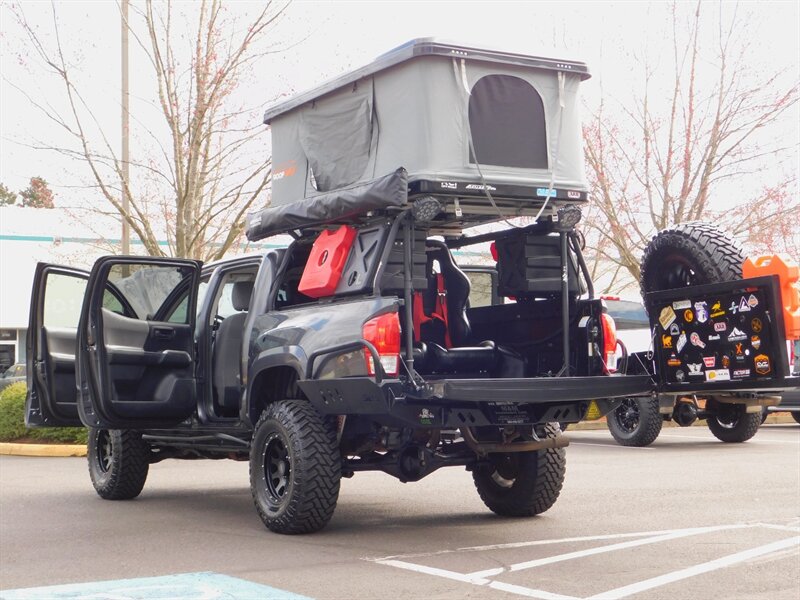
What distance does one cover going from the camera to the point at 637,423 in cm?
1477

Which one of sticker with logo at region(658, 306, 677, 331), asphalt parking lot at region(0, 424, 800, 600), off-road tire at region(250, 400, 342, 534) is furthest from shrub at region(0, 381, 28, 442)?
sticker with logo at region(658, 306, 677, 331)

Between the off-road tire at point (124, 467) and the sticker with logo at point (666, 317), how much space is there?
472 centimetres

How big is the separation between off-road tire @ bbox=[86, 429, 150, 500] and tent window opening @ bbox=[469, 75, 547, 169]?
167 inches

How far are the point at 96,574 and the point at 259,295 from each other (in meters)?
2.75

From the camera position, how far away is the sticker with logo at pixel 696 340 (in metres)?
7.41

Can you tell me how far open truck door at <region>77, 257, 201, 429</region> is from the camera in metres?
8.89

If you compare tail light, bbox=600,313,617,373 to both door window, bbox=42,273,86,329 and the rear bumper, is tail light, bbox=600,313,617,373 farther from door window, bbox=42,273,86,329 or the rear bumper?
door window, bbox=42,273,86,329

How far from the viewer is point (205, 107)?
16859 millimetres

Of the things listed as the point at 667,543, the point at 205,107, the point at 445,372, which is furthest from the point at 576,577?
the point at 205,107

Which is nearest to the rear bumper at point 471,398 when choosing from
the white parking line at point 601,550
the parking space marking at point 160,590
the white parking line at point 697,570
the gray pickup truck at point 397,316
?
the gray pickup truck at point 397,316

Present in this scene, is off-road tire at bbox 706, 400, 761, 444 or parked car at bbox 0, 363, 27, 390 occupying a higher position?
parked car at bbox 0, 363, 27, 390

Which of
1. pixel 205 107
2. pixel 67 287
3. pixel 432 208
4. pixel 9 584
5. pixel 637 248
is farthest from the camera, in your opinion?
pixel 637 248

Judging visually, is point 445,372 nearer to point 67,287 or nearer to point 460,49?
point 460,49

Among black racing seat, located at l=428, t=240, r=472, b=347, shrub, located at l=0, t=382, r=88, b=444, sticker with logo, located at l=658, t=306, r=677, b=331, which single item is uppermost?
black racing seat, located at l=428, t=240, r=472, b=347
